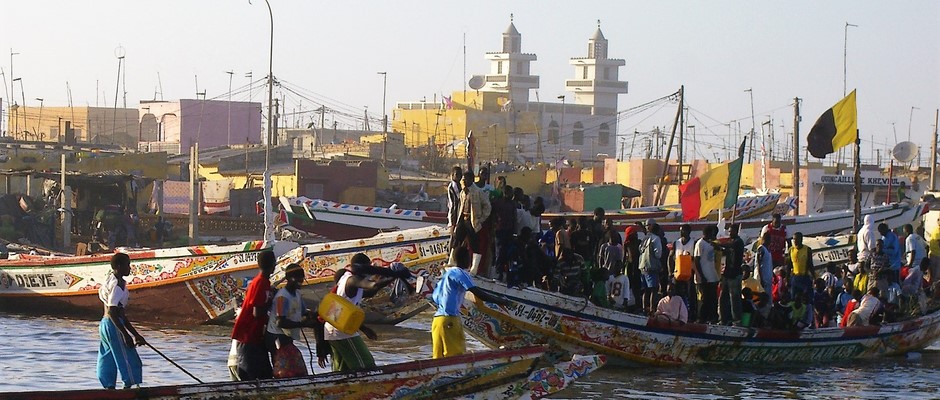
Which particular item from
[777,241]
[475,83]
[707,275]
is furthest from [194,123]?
[707,275]

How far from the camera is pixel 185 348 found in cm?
1773

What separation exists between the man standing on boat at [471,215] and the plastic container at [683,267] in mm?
2671

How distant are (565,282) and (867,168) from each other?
3659 cm

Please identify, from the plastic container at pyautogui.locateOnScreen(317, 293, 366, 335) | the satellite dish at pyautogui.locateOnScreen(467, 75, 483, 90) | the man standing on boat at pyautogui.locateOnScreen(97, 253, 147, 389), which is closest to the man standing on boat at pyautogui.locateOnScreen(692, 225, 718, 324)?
the plastic container at pyautogui.locateOnScreen(317, 293, 366, 335)

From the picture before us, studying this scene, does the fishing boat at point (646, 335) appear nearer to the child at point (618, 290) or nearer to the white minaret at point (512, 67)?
the child at point (618, 290)

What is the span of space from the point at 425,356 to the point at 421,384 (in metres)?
6.99

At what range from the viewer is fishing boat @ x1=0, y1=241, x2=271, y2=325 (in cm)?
1911

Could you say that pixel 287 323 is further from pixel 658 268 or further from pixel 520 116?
pixel 520 116

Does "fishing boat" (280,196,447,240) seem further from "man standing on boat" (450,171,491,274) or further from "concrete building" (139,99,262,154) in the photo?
"concrete building" (139,99,262,154)

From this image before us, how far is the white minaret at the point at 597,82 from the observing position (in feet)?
357

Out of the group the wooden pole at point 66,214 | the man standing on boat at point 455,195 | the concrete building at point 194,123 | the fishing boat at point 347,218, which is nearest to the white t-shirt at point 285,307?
the man standing on boat at point 455,195

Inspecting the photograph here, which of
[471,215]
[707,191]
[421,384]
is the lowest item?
[421,384]

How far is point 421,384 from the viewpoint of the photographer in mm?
10461

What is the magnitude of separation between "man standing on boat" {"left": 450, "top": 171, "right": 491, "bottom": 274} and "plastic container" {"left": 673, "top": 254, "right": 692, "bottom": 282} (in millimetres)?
2671
